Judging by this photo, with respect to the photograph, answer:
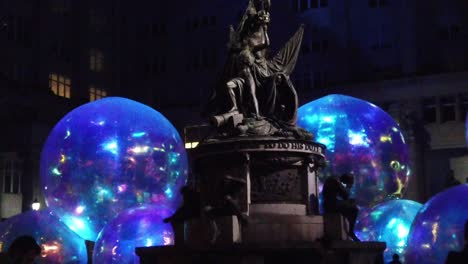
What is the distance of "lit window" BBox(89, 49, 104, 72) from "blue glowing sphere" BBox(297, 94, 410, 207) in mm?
39554

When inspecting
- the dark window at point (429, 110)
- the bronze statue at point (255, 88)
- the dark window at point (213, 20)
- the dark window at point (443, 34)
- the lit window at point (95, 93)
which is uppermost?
the dark window at point (213, 20)

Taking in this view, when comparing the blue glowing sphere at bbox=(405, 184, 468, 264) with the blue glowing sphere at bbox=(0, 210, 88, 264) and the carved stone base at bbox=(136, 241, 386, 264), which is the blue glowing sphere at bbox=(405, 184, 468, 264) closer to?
the carved stone base at bbox=(136, 241, 386, 264)

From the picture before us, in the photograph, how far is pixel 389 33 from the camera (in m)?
50.5

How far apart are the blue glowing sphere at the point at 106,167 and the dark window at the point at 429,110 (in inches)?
1139

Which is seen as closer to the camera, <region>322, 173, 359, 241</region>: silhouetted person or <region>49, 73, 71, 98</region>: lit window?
<region>322, 173, 359, 241</region>: silhouetted person

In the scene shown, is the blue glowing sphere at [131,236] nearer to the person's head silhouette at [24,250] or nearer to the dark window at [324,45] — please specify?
the person's head silhouette at [24,250]

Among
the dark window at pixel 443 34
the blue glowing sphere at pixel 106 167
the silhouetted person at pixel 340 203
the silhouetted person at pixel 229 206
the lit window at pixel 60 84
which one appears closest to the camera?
the silhouetted person at pixel 229 206

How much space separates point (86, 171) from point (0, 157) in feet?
89.9

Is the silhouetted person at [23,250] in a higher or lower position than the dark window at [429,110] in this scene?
lower

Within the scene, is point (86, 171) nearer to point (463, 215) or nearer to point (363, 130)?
point (363, 130)

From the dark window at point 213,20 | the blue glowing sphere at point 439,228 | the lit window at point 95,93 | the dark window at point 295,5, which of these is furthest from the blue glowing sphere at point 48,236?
the dark window at point 213,20

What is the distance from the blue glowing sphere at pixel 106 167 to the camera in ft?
62.2

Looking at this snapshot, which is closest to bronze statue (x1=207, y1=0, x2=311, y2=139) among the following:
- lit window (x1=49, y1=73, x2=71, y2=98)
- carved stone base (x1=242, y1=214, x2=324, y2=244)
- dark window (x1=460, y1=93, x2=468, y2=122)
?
carved stone base (x1=242, y1=214, x2=324, y2=244)

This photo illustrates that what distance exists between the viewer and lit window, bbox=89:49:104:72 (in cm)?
5847
